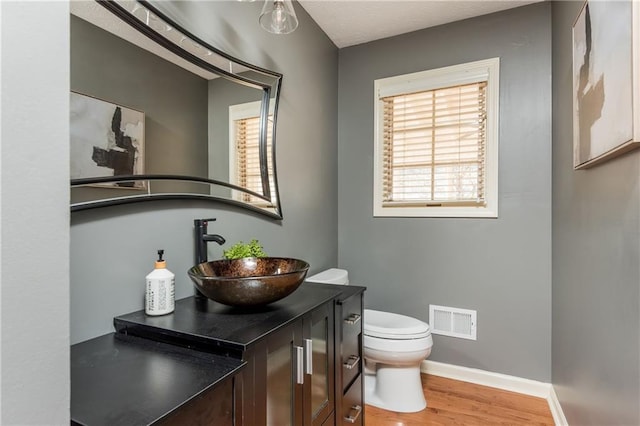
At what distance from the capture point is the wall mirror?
1044 mm

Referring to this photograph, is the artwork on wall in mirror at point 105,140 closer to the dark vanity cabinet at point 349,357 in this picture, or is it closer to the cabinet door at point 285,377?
the cabinet door at point 285,377

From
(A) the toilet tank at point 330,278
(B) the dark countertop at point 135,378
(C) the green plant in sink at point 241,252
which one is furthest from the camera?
(A) the toilet tank at point 330,278

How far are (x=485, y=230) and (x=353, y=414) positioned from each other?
1.53 m

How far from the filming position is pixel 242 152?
1.71m

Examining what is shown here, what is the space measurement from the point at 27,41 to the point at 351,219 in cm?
246

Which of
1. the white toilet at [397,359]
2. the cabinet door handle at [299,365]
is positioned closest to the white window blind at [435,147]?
the white toilet at [397,359]

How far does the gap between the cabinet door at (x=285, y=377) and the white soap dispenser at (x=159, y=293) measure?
1.33ft

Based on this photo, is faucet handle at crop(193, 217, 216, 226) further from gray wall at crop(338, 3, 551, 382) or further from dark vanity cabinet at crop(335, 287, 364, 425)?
gray wall at crop(338, 3, 551, 382)

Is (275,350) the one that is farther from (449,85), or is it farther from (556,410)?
(449,85)

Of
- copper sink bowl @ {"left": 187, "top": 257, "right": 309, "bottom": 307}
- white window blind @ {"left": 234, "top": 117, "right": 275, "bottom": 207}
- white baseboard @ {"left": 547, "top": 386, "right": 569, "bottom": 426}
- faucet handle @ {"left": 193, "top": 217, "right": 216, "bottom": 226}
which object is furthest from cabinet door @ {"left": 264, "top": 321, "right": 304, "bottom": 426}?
white baseboard @ {"left": 547, "top": 386, "right": 569, "bottom": 426}

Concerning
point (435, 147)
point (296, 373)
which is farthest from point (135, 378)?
point (435, 147)

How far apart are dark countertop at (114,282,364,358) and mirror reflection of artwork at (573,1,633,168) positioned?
1138mm

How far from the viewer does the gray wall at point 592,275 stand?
107 centimetres

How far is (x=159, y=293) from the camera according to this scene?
1.14m
